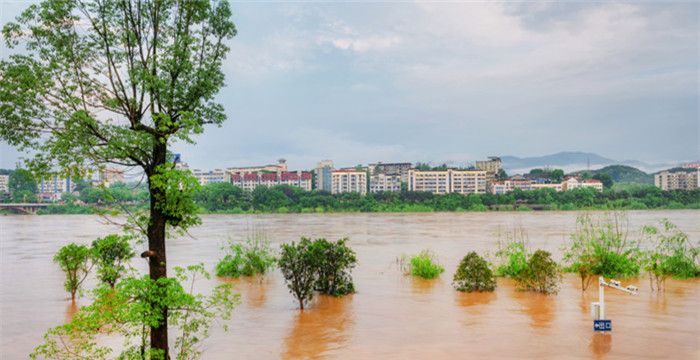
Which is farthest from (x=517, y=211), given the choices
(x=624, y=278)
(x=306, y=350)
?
(x=306, y=350)

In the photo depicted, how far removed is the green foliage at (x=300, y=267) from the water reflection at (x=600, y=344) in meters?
4.51

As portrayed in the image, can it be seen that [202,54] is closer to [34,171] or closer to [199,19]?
[199,19]

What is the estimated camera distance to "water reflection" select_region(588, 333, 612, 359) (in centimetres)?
693

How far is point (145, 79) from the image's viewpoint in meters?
5.14

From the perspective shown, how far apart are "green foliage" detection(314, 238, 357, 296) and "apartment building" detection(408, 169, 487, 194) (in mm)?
97806

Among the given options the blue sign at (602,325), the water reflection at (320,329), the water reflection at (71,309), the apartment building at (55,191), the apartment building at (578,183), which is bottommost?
the water reflection at (71,309)

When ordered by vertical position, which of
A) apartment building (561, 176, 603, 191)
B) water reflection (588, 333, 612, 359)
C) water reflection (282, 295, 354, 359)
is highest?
apartment building (561, 176, 603, 191)

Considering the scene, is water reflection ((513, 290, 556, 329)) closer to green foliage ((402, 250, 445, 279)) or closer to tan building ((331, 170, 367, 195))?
green foliage ((402, 250, 445, 279))

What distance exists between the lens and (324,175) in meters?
122

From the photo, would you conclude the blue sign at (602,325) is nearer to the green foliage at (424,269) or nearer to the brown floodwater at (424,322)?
the brown floodwater at (424,322)

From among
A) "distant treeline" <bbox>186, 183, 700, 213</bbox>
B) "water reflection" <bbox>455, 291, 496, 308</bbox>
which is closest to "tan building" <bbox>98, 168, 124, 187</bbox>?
"water reflection" <bbox>455, 291, 496, 308</bbox>

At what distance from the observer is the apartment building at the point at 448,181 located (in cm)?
10812

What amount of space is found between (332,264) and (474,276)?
2.80m

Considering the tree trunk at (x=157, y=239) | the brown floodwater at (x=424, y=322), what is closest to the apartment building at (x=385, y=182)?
the brown floodwater at (x=424, y=322)
